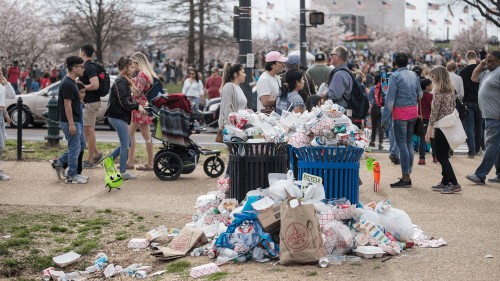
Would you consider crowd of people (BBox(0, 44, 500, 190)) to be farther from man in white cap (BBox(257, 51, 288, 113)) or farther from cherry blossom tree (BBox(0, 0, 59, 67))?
cherry blossom tree (BBox(0, 0, 59, 67))

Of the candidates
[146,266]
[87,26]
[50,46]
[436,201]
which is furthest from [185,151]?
[50,46]

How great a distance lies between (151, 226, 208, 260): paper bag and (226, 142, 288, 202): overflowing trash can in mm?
688

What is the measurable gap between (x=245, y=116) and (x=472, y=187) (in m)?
4.70

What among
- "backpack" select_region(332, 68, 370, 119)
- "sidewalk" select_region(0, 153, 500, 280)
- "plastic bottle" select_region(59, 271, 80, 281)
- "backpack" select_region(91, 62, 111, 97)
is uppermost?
"backpack" select_region(91, 62, 111, 97)

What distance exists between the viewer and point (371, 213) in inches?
335

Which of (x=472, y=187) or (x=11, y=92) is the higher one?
(x=11, y=92)

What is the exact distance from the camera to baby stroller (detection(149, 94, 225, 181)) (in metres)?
13.1

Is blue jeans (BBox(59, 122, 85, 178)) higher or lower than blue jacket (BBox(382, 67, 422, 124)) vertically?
lower

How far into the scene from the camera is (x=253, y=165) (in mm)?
8961

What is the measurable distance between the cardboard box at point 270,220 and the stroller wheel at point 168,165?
217 inches

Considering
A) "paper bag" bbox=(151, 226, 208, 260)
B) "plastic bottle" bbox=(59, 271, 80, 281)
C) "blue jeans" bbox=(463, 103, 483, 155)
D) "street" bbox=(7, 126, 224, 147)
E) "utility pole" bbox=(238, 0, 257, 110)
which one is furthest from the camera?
"street" bbox=(7, 126, 224, 147)

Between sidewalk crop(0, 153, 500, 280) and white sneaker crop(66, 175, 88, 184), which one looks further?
white sneaker crop(66, 175, 88, 184)

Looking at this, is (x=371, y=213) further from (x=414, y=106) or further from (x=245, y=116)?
(x=414, y=106)

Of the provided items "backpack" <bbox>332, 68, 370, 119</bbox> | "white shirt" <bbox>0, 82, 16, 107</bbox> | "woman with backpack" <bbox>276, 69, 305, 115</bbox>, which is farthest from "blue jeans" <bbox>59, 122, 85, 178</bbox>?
"backpack" <bbox>332, 68, 370, 119</bbox>
